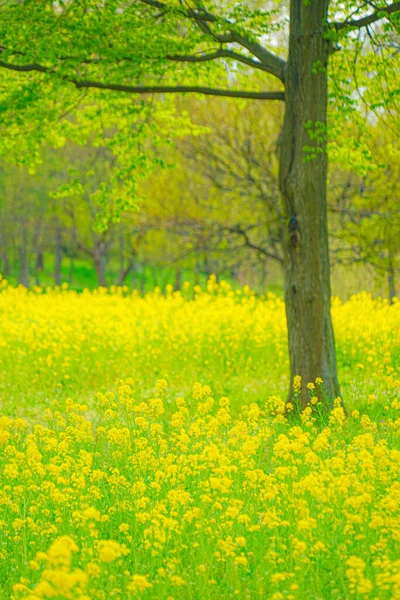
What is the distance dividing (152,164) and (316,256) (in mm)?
2752

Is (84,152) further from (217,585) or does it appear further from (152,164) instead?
(217,585)

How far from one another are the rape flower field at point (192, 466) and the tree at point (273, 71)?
1157mm

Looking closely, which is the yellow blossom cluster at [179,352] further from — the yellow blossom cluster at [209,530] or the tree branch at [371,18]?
the tree branch at [371,18]

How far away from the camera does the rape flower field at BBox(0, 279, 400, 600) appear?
13.8 ft

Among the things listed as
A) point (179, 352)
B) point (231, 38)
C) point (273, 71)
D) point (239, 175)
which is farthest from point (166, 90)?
point (239, 175)

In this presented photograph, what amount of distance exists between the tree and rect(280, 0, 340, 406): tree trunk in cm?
1

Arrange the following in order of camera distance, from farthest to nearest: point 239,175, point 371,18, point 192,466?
point 239,175
point 371,18
point 192,466

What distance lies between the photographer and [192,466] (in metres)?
5.93

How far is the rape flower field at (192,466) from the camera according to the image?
420 cm

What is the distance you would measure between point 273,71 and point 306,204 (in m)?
1.77

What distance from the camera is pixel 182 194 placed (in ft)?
71.7

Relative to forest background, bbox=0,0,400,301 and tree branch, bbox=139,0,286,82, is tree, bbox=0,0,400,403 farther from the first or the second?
forest background, bbox=0,0,400,301

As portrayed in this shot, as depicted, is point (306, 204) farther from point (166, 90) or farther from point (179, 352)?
point (179, 352)

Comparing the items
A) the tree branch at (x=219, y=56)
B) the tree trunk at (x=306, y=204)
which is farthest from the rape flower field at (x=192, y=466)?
the tree branch at (x=219, y=56)
